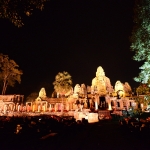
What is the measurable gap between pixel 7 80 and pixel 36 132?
106ft

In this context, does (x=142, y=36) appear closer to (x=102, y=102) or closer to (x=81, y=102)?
(x=81, y=102)

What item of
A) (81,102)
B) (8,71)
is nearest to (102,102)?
(81,102)

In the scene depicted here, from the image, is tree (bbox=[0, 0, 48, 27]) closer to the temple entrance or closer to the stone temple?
the stone temple

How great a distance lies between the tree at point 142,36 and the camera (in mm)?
10969

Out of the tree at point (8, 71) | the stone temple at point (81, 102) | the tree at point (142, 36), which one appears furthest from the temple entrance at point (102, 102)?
the tree at point (142, 36)

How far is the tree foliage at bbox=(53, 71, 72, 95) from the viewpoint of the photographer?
40.2m

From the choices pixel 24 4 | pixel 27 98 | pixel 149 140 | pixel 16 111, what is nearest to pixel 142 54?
pixel 149 140

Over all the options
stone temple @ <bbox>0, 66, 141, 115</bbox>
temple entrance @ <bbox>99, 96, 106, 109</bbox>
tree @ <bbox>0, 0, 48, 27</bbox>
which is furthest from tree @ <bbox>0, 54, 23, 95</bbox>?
tree @ <bbox>0, 0, 48, 27</bbox>

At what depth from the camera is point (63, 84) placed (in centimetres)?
4072

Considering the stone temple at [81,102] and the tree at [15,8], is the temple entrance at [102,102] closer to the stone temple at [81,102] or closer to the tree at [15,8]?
the stone temple at [81,102]

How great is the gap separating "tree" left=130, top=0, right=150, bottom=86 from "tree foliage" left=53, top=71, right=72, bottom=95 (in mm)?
29580

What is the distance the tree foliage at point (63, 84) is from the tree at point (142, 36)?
29.6 meters

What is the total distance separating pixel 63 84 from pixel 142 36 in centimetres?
3097

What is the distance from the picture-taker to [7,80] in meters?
38.1
